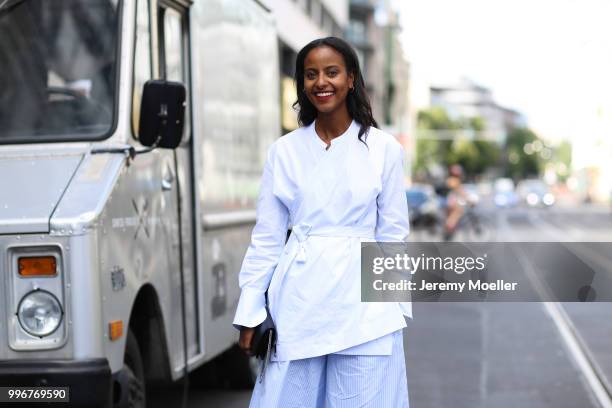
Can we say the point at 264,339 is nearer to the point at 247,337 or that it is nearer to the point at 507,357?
the point at 247,337

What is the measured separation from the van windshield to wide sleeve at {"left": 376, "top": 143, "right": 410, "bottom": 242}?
1.96m

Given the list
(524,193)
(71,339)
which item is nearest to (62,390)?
(71,339)

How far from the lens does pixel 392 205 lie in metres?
3.47

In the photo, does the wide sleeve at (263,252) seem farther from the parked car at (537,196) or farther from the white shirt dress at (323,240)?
the parked car at (537,196)

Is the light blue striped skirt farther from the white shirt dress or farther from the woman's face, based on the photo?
the woman's face

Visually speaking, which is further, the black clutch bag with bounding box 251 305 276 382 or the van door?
the van door

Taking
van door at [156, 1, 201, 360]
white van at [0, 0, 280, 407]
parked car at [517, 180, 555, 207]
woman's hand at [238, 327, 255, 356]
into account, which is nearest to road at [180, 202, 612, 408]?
woman's hand at [238, 327, 255, 356]

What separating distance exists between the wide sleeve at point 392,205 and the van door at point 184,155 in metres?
2.38

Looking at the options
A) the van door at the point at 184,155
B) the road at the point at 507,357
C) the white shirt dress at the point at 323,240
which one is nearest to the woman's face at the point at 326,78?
the white shirt dress at the point at 323,240

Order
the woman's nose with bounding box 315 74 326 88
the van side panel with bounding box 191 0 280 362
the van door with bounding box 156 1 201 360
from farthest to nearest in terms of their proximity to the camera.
Answer: the van side panel with bounding box 191 0 280 362 < the van door with bounding box 156 1 201 360 < the woman's nose with bounding box 315 74 326 88

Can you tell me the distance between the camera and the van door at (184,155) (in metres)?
5.71

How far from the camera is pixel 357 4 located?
3455 inches

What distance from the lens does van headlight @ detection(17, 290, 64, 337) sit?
437cm

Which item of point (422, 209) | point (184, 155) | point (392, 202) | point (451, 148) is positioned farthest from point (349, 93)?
point (451, 148)
